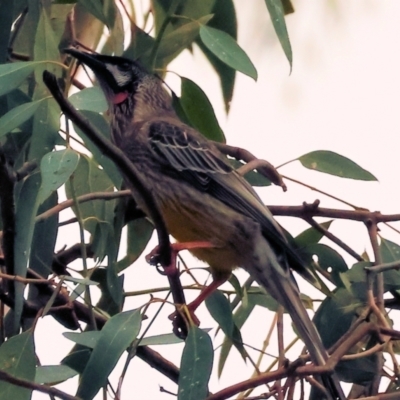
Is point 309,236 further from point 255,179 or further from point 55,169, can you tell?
point 55,169

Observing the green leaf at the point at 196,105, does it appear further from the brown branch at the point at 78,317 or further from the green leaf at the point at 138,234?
the brown branch at the point at 78,317

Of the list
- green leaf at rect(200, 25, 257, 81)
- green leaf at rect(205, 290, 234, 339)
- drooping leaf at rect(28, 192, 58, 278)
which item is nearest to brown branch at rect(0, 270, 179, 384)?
drooping leaf at rect(28, 192, 58, 278)

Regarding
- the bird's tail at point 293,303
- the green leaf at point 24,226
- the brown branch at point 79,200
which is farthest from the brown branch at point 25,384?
the bird's tail at point 293,303

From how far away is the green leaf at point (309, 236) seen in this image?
1.68 meters

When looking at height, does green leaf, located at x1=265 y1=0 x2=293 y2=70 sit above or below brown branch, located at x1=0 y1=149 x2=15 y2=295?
above

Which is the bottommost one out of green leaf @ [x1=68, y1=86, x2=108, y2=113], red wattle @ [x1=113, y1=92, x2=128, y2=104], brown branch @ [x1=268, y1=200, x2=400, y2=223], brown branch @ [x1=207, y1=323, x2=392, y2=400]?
brown branch @ [x1=207, y1=323, x2=392, y2=400]

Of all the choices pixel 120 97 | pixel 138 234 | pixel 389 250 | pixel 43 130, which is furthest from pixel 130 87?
pixel 389 250

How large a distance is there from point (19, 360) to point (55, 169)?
316 millimetres

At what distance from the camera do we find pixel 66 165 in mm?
1285

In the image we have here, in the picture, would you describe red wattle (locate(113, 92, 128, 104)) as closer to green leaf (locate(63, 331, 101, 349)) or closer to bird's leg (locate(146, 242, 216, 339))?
bird's leg (locate(146, 242, 216, 339))

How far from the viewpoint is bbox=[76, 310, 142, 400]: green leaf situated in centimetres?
132

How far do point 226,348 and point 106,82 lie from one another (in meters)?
0.69

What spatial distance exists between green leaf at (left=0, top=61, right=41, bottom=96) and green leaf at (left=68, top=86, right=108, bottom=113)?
0.33 ft

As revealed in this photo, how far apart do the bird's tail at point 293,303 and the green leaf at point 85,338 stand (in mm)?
388
